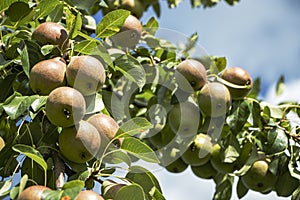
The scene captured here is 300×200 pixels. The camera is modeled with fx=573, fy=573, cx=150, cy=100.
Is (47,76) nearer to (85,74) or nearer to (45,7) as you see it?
(85,74)

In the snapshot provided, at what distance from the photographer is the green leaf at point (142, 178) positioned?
6.74 feet

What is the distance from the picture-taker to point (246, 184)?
119 inches

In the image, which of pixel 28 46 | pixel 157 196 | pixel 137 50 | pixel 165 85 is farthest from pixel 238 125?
pixel 28 46

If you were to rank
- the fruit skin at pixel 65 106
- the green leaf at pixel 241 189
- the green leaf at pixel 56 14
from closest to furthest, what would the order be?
the fruit skin at pixel 65 106 < the green leaf at pixel 56 14 < the green leaf at pixel 241 189

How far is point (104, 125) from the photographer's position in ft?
6.66

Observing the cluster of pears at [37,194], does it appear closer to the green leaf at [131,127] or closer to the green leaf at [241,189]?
the green leaf at [131,127]

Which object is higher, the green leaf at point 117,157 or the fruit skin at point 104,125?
the fruit skin at point 104,125

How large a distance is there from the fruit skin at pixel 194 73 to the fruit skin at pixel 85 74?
808 millimetres

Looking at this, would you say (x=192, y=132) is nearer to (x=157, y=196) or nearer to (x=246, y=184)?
(x=246, y=184)

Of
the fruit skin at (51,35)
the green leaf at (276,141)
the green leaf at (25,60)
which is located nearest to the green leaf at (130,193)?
the green leaf at (25,60)

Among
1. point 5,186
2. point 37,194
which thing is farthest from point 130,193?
point 5,186

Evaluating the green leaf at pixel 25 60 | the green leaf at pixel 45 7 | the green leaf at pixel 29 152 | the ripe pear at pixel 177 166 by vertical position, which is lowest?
the ripe pear at pixel 177 166

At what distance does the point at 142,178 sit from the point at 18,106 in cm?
52

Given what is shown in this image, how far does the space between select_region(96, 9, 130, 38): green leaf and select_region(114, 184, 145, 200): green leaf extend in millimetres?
770
